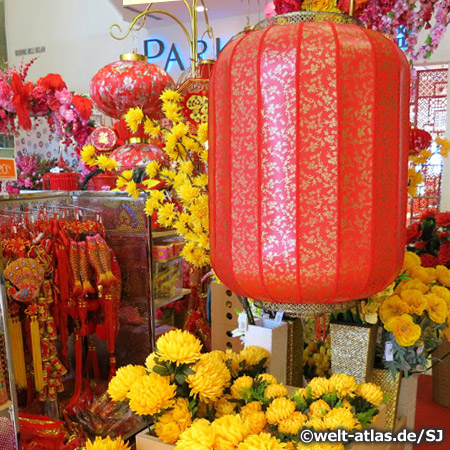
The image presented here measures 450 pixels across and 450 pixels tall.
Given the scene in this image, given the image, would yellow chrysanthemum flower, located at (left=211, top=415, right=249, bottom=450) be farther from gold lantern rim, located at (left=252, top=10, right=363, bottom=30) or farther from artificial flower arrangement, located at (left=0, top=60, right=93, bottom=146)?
artificial flower arrangement, located at (left=0, top=60, right=93, bottom=146)

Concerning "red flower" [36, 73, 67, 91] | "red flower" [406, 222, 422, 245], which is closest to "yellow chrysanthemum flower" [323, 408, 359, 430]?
"red flower" [406, 222, 422, 245]

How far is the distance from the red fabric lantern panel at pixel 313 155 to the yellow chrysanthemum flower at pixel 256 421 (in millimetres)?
230

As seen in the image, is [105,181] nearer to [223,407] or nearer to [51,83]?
[51,83]

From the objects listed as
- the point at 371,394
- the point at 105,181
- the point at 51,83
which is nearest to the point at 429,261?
the point at 371,394

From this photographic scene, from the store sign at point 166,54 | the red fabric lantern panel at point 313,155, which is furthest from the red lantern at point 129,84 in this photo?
the store sign at point 166,54

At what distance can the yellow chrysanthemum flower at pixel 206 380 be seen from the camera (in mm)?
812

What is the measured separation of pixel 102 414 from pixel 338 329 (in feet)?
4.14

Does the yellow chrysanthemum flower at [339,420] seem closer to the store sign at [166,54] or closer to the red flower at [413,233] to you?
the red flower at [413,233]

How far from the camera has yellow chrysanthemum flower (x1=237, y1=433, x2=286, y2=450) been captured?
2.21ft

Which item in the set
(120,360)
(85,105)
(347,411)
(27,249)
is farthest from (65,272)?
(347,411)

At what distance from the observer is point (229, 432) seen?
719 mm

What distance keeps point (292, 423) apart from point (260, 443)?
112mm

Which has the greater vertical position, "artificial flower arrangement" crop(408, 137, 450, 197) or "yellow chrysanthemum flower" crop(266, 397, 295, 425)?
"artificial flower arrangement" crop(408, 137, 450, 197)

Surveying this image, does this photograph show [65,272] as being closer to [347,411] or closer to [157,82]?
[157,82]
